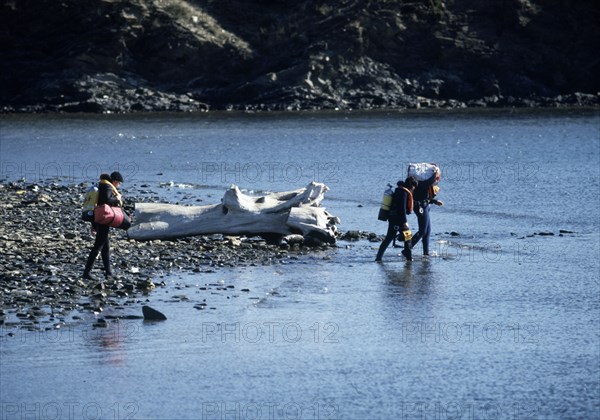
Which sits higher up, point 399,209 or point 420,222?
point 399,209

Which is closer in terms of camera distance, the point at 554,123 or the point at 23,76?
the point at 554,123

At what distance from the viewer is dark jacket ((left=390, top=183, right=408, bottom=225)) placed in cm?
2356

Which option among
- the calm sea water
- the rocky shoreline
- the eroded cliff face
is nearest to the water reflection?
the calm sea water

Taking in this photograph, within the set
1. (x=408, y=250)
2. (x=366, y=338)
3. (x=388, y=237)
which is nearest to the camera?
(x=366, y=338)

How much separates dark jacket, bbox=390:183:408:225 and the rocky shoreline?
2467mm

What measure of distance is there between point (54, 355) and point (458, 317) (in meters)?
7.00

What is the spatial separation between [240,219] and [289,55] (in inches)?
2357

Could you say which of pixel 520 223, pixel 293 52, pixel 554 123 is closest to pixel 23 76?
pixel 293 52

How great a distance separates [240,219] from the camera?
1006 inches

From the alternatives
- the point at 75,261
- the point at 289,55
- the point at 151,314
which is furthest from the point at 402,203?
the point at 289,55

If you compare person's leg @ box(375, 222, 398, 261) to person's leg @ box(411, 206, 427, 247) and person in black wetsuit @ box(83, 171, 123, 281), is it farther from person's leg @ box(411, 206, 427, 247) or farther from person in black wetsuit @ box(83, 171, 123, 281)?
person in black wetsuit @ box(83, 171, 123, 281)

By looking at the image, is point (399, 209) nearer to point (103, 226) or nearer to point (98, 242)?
point (103, 226)

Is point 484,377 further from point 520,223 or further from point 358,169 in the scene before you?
point 358,169

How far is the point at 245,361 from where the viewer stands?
16781 millimetres
